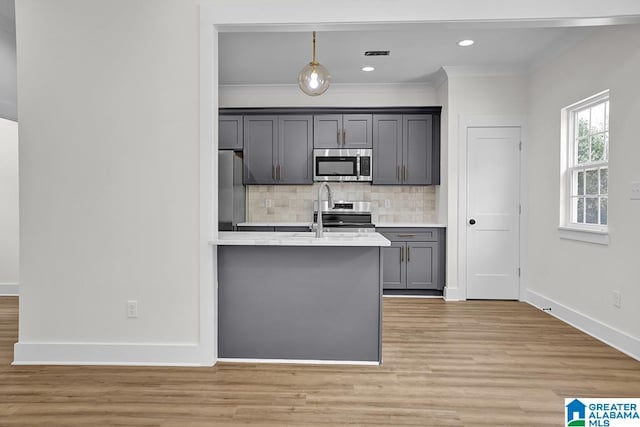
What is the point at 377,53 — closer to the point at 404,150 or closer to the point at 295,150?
the point at 404,150

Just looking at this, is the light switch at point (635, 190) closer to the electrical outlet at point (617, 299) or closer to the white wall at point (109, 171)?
the electrical outlet at point (617, 299)

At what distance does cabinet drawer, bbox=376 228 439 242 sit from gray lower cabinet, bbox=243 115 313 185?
47.8 inches

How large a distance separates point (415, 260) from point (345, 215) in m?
1.09

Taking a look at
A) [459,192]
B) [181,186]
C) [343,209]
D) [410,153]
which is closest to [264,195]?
[343,209]

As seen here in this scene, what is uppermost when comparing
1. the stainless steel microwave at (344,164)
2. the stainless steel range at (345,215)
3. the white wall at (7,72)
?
the white wall at (7,72)

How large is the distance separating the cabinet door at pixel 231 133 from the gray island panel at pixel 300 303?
2817 mm

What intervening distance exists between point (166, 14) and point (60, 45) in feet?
2.45

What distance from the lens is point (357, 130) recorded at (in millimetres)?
5312

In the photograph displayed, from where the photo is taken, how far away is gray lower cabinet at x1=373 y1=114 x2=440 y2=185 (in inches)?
206

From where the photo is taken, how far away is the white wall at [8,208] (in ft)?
16.5

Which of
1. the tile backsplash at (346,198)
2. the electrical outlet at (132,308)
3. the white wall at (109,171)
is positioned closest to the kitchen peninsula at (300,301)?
the white wall at (109,171)

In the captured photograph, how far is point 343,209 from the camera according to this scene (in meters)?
5.57

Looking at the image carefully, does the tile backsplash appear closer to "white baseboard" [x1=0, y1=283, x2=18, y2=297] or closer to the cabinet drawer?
the cabinet drawer

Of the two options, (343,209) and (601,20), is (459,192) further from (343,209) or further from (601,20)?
(601,20)
